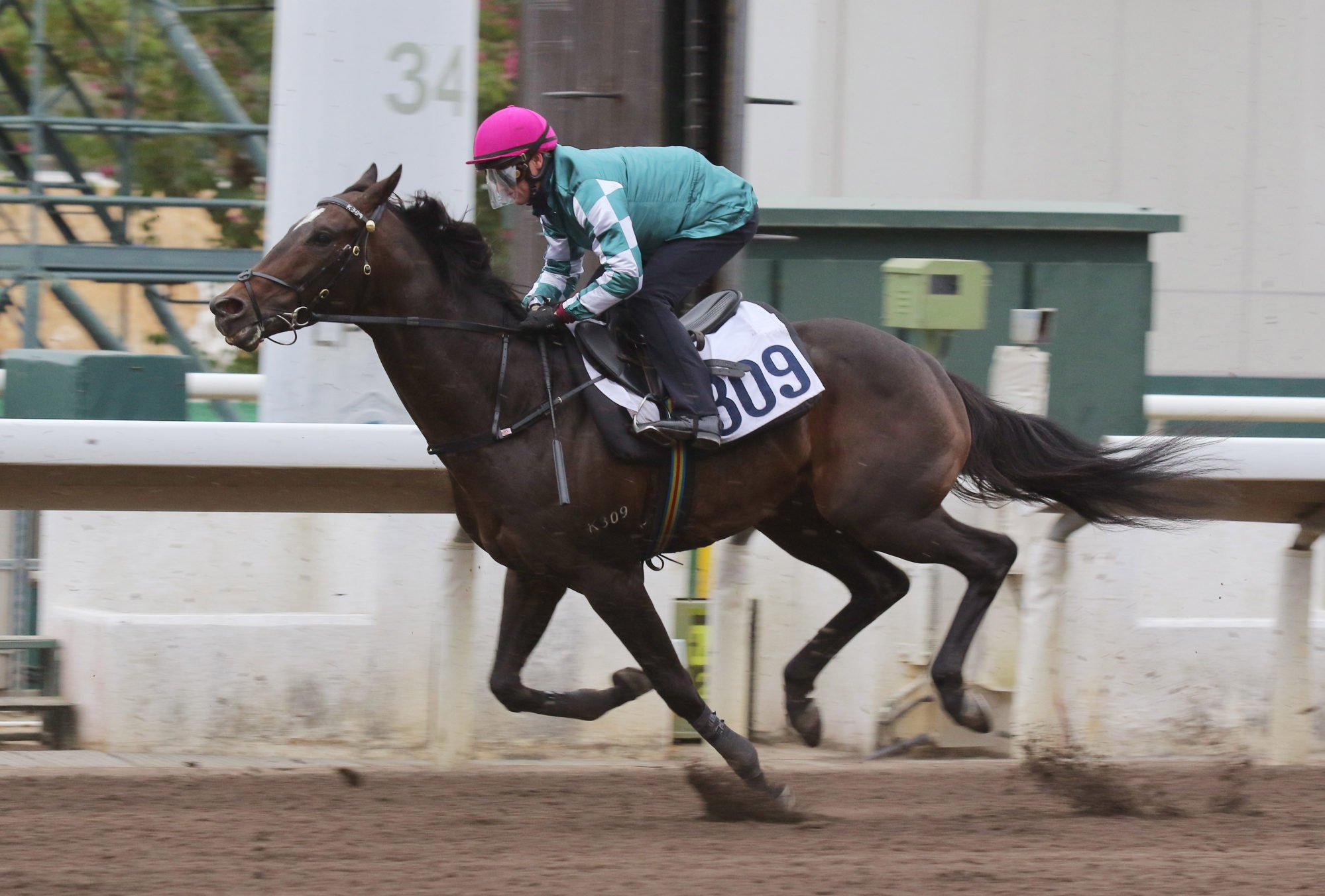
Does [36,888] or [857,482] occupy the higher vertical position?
[857,482]

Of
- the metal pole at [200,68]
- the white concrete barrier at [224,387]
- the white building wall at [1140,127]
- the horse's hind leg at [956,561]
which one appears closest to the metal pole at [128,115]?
the metal pole at [200,68]

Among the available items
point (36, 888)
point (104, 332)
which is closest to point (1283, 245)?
point (104, 332)

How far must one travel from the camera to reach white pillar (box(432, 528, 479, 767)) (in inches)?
222

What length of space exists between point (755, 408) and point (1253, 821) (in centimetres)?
193

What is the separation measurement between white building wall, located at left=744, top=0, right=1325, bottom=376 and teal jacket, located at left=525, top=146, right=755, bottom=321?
3713 millimetres

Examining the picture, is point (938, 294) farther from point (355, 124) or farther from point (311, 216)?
point (311, 216)

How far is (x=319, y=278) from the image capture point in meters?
4.54

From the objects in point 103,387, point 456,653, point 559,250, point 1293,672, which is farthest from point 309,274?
point 1293,672

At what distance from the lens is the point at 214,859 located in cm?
425

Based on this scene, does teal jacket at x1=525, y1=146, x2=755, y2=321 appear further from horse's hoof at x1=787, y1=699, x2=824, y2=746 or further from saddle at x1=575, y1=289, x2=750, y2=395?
horse's hoof at x1=787, y1=699, x2=824, y2=746

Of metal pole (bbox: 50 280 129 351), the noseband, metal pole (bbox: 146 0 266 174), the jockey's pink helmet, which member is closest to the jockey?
the jockey's pink helmet

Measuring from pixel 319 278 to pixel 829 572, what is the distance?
6.76 feet

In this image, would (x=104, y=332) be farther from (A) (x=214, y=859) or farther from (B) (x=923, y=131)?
(A) (x=214, y=859)

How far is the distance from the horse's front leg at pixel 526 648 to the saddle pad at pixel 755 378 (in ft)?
2.27
